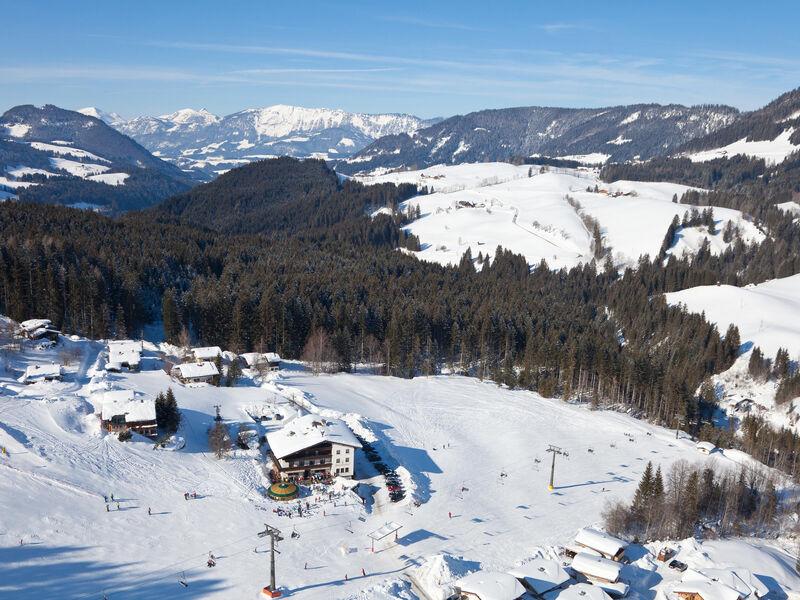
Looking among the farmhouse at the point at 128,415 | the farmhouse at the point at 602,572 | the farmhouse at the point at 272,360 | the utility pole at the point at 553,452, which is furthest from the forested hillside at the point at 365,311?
the farmhouse at the point at 602,572

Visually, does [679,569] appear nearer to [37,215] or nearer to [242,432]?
[242,432]

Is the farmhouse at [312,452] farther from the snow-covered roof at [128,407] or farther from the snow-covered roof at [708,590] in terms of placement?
the snow-covered roof at [708,590]

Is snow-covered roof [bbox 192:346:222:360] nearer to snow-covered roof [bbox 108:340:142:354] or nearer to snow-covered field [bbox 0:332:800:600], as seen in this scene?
snow-covered field [bbox 0:332:800:600]

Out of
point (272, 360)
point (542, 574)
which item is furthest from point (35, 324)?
point (542, 574)

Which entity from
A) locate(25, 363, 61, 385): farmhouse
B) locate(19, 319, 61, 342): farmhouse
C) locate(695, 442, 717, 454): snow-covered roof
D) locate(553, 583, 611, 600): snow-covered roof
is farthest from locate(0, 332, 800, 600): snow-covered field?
locate(553, 583, 611, 600): snow-covered roof

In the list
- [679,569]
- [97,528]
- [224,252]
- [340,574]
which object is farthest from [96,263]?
[679,569]

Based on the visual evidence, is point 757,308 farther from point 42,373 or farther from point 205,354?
point 42,373
